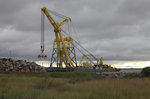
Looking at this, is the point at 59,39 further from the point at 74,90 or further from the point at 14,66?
the point at 74,90

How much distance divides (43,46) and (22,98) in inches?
1684

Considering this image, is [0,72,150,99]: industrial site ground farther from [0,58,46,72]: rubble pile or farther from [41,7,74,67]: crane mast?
[41,7,74,67]: crane mast

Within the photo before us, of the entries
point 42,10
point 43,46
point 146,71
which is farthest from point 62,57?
point 146,71

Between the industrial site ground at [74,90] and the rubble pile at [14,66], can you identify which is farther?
the rubble pile at [14,66]

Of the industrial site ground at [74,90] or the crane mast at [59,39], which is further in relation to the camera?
the crane mast at [59,39]

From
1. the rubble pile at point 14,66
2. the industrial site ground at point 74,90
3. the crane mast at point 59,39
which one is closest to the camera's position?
the industrial site ground at point 74,90

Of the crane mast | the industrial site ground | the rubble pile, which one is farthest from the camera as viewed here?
the crane mast

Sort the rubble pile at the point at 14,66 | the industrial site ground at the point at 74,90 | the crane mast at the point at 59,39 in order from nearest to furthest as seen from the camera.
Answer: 1. the industrial site ground at the point at 74,90
2. the rubble pile at the point at 14,66
3. the crane mast at the point at 59,39

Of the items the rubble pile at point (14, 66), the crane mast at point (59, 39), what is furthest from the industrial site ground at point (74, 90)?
the crane mast at point (59, 39)

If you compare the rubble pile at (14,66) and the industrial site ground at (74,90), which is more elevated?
the rubble pile at (14,66)

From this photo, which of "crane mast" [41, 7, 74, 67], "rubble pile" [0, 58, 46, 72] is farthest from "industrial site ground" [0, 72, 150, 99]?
"crane mast" [41, 7, 74, 67]

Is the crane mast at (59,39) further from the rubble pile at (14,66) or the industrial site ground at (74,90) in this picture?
the industrial site ground at (74,90)

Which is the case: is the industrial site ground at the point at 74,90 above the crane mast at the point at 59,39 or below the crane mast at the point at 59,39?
below

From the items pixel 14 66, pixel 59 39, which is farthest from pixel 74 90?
pixel 59 39
